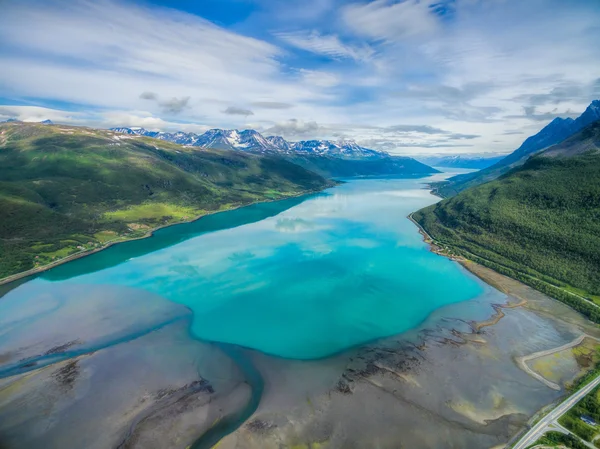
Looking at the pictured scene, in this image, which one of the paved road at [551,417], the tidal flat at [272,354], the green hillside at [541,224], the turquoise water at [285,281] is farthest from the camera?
the green hillside at [541,224]

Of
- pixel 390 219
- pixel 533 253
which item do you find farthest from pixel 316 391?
pixel 390 219

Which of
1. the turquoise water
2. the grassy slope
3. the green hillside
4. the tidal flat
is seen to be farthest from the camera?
the grassy slope

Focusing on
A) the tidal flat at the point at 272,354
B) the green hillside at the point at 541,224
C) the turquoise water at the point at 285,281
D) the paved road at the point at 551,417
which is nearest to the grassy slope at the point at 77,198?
the turquoise water at the point at 285,281

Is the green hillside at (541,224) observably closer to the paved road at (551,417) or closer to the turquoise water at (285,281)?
the turquoise water at (285,281)

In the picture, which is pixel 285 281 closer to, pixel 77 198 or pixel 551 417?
pixel 551 417

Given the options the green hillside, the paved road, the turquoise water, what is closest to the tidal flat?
the turquoise water

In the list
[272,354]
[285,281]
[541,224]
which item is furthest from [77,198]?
[541,224]

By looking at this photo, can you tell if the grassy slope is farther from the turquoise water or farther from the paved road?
the paved road
